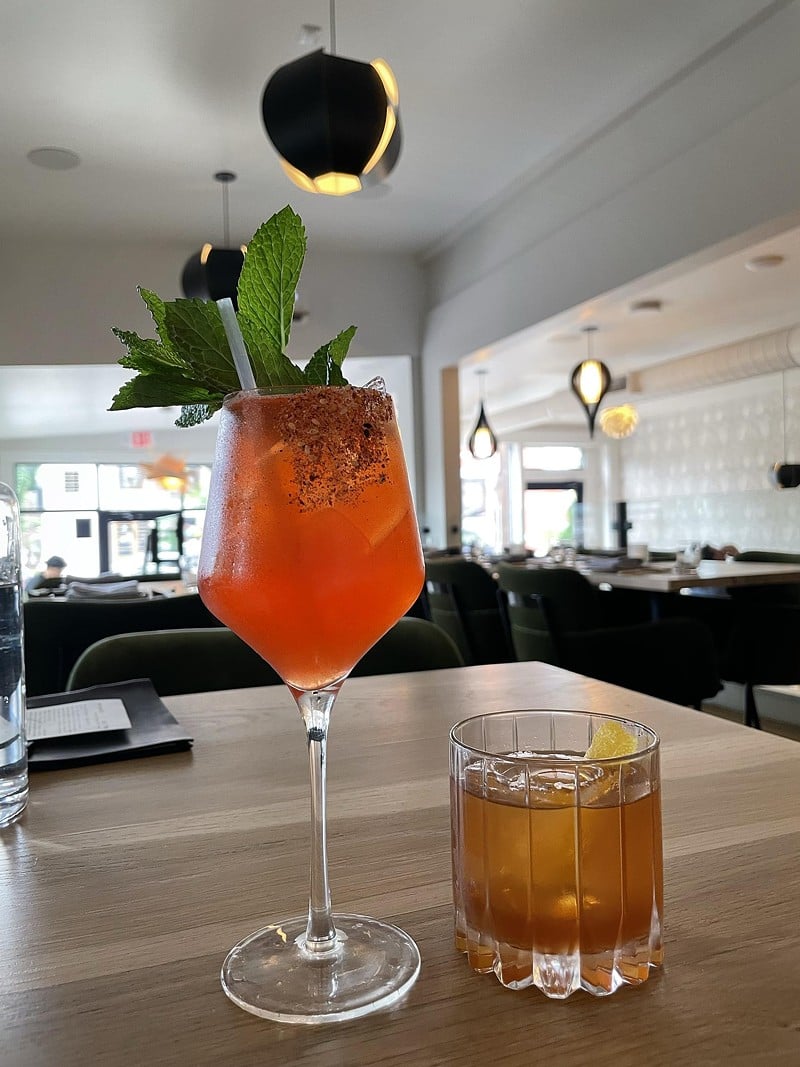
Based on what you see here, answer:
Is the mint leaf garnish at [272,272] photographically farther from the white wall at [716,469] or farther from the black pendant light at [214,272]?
the white wall at [716,469]

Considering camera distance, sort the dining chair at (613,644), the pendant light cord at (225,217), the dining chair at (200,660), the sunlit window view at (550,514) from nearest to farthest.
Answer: the dining chair at (200,660)
the dining chair at (613,644)
the pendant light cord at (225,217)
the sunlit window view at (550,514)

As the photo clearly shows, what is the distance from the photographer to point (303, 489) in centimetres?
44

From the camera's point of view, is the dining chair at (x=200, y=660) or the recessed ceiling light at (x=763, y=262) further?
the recessed ceiling light at (x=763, y=262)

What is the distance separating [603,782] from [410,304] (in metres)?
6.24

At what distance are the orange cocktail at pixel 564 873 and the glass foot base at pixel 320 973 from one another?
0.04 m

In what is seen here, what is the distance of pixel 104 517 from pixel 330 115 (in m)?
10.7

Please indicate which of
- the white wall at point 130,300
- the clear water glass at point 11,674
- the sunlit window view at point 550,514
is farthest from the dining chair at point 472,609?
the sunlit window view at point 550,514

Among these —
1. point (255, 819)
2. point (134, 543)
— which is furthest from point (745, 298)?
point (134, 543)

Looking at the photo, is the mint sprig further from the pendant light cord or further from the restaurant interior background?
the pendant light cord

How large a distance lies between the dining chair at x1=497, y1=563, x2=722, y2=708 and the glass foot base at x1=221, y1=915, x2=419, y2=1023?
280 centimetres

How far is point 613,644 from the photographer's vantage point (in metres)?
3.20

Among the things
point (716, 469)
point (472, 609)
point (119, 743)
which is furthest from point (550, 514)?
point (119, 743)

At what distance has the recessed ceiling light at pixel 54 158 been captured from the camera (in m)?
4.32

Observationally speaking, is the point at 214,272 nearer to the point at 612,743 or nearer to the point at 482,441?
the point at 612,743
